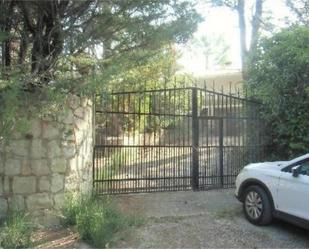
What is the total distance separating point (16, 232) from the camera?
21.3 ft

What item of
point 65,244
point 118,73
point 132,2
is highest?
point 132,2

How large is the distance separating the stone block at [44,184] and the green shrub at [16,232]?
73 cm

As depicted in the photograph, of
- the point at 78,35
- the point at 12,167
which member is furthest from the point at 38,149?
Answer: the point at 78,35

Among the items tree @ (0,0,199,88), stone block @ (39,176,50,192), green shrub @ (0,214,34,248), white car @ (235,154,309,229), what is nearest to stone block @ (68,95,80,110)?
tree @ (0,0,199,88)

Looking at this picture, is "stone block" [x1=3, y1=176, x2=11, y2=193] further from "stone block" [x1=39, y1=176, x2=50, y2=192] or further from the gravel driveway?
the gravel driveway

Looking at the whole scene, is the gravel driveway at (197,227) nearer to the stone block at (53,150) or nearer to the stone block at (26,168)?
the stone block at (53,150)

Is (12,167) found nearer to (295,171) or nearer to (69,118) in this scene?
(69,118)

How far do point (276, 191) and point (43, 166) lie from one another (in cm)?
400

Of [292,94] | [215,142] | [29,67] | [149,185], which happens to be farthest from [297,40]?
[29,67]

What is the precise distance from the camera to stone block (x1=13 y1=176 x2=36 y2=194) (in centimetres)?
744

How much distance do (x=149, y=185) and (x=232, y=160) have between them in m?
2.38

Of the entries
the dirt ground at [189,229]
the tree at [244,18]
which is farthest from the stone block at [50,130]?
the tree at [244,18]

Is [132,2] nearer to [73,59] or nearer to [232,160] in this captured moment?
[73,59]

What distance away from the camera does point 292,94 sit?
1117 cm
